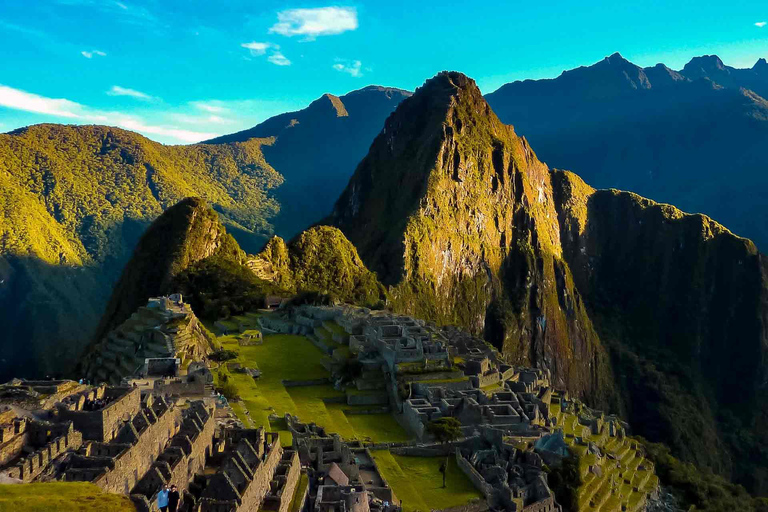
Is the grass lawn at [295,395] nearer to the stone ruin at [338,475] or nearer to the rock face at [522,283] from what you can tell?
the stone ruin at [338,475]

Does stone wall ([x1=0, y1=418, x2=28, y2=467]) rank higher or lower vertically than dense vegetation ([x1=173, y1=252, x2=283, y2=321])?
higher

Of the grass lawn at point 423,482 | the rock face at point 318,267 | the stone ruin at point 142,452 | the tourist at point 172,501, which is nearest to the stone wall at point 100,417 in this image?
the stone ruin at point 142,452

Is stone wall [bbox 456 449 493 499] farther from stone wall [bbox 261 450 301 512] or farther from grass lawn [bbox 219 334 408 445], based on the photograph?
stone wall [bbox 261 450 301 512]

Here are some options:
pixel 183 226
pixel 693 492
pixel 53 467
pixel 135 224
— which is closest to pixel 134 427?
pixel 53 467

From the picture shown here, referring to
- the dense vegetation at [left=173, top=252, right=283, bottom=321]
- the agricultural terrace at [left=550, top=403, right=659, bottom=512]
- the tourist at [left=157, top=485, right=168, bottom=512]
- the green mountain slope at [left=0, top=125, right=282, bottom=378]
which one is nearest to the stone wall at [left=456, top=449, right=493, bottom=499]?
the agricultural terrace at [left=550, top=403, right=659, bottom=512]

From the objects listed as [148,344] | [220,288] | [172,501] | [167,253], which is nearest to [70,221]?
[167,253]

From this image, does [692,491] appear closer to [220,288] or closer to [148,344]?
[148,344]

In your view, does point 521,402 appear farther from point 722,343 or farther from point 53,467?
point 722,343
